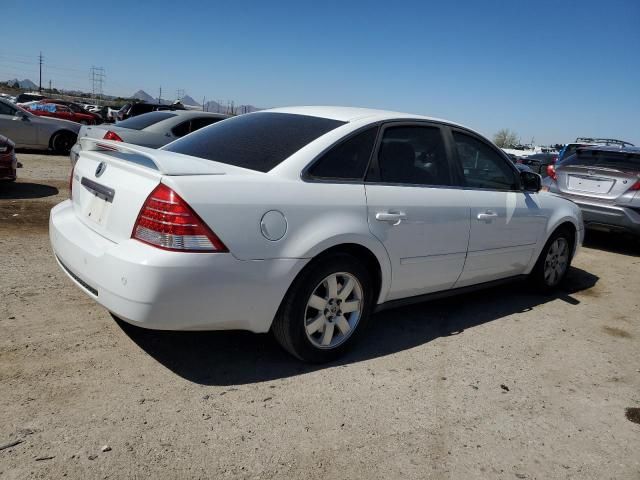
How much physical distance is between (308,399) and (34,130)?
43.1ft

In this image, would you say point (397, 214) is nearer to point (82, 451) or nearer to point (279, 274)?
point (279, 274)

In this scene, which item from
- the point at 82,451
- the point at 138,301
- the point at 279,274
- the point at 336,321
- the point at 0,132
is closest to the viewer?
the point at 82,451

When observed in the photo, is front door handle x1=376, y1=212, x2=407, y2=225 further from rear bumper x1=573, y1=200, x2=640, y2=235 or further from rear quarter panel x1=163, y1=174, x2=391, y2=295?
rear bumper x1=573, y1=200, x2=640, y2=235

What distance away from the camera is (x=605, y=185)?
7734 millimetres

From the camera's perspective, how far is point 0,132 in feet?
42.0

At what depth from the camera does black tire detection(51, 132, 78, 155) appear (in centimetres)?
1406

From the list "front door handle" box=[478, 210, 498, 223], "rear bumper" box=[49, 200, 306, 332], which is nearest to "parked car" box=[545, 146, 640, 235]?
"front door handle" box=[478, 210, 498, 223]

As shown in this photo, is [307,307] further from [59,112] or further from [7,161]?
[59,112]

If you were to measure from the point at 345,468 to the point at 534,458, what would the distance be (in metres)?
0.99

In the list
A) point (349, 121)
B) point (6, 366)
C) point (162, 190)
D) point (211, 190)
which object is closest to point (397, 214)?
point (349, 121)

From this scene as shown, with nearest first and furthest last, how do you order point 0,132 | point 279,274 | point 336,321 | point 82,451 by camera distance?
point 82,451 → point 279,274 → point 336,321 → point 0,132

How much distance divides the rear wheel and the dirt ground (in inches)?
30.6

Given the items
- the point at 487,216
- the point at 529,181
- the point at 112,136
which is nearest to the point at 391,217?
the point at 487,216

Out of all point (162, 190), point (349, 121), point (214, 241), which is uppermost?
point (349, 121)
